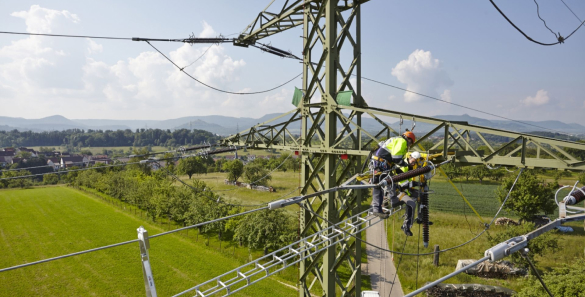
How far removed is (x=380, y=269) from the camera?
758 inches

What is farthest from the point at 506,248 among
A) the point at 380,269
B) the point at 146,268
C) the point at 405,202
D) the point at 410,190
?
the point at 380,269

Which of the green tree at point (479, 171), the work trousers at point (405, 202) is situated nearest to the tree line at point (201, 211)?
the work trousers at point (405, 202)

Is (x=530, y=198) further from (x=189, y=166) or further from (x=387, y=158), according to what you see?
(x=189, y=166)

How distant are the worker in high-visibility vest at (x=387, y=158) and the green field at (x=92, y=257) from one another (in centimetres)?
1357

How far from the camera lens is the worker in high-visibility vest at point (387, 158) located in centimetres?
514

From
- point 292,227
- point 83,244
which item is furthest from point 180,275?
point 83,244

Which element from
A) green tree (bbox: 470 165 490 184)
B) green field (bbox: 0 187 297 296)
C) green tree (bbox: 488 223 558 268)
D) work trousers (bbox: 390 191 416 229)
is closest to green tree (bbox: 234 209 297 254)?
green field (bbox: 0 187 297 296)

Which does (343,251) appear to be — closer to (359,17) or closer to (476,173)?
(359,17)

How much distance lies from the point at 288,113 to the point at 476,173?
153 feet

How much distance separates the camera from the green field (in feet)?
58.7

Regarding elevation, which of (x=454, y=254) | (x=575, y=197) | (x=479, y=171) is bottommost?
(x=454, y=254)

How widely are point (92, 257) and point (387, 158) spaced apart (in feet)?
84.1

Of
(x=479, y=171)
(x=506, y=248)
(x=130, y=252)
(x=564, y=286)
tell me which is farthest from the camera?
(x=479, y=171)

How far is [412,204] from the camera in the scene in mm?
5258
